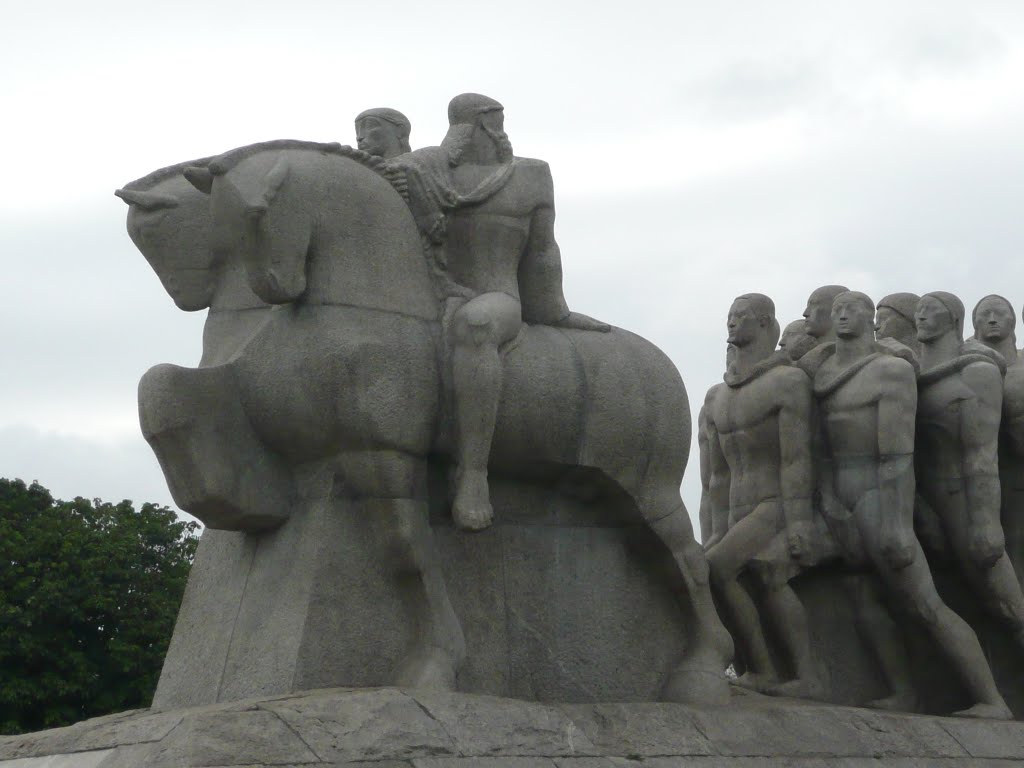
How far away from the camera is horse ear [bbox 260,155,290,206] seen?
1023cm

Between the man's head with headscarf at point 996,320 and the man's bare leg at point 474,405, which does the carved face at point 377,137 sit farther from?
the man's head with headscarf at point 996,320

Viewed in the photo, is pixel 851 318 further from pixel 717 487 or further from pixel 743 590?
pixel 743 590

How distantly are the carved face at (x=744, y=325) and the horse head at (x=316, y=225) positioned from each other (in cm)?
259

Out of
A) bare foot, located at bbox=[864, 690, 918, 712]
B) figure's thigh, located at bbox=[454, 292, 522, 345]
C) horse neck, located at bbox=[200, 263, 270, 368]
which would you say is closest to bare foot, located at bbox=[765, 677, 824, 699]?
bare foot, located at bbox=[864, 690, 918, 712]

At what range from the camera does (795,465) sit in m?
12.2

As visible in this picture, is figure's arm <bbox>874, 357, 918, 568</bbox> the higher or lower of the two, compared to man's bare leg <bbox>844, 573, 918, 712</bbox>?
higher

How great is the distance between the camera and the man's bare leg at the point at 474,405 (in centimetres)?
1036

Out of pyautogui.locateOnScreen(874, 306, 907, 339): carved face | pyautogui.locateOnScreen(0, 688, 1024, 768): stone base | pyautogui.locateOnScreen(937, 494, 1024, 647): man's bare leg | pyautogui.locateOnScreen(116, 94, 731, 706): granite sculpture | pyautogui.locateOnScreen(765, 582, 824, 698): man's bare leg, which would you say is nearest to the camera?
pyautogui.locateOnScreen(0, 688, 1024, 768): stone base

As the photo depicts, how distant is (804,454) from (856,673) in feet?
4.99

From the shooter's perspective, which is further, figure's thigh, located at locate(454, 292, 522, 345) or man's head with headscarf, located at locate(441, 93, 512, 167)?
man's head with headscarf, located at locate(441, 93, 512, 167)

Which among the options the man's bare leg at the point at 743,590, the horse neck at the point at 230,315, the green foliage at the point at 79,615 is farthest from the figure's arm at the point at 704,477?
the green foliage at the point at 79,615

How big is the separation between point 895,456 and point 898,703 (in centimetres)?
159

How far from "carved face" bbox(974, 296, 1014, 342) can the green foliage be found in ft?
51.8

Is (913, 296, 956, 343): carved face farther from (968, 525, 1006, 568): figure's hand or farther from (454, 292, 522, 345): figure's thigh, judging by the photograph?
(454, 292, 522, 345): figure's thigh
